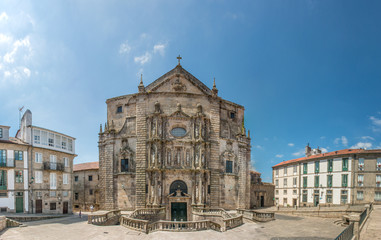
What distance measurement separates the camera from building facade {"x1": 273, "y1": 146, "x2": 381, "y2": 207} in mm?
33219

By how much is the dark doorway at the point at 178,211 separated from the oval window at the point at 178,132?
8503 millimetres

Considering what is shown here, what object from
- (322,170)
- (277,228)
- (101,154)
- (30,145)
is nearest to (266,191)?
(322,170)

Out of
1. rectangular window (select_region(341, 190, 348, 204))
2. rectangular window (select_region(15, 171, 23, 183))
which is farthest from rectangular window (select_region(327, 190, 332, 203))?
rectangular window (select_region(15, 171, 23, 183))

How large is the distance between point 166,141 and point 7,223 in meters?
16.8

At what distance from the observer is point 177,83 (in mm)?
31953

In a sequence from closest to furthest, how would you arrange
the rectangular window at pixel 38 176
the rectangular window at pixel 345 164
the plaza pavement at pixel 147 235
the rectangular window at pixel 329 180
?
the plaza pavement at pixel 147 235 < the rectangular window at pixel 38 176 < the rectangular window at pixel 345 164 < the rectangular window at pixel 329 180

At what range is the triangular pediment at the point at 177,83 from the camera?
3198 centimetres

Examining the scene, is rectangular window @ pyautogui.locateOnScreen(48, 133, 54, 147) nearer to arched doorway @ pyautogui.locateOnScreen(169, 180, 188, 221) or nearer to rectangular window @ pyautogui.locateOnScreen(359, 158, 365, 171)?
arched doorway @ pyautogui.locateOnScreen(169, 180, 188, 221)

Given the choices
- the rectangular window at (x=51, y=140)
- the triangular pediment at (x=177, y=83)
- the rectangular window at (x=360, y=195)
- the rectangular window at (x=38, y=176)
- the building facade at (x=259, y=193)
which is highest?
the triangular pediment at (x=177, y=83)

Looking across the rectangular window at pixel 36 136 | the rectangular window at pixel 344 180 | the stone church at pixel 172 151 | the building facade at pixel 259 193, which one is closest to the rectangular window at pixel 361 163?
the rectangular window at pixel 344 180

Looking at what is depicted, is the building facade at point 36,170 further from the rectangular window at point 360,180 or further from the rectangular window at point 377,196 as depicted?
the rectangular window at point 377,196

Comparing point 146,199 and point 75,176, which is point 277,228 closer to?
point 146,199

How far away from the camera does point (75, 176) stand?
43.0 metres

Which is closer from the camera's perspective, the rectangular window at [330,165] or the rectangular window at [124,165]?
the rectangular window at [124,165]
